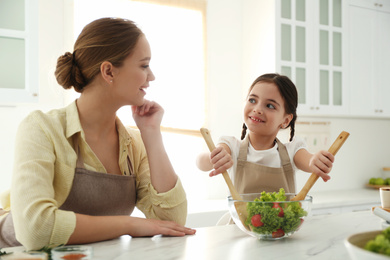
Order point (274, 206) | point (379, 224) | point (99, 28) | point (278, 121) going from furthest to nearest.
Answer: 1. point (278, 121)
2. point (99, 28)
3. point (379, 224)
4. point (274, 206)

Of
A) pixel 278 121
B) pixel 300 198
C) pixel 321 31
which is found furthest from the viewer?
pixel 321 31

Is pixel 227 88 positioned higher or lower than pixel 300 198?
higher

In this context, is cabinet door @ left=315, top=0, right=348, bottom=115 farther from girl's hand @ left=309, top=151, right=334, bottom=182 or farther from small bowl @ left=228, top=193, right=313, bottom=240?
small bowl @ left=228, top=193, right=313, bottom=240

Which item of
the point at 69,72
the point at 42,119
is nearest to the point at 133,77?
the point at 69,72

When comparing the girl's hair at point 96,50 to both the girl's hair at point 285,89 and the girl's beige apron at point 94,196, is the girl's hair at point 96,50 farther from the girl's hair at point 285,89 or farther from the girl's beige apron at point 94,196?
the girl's hair at point 285,89

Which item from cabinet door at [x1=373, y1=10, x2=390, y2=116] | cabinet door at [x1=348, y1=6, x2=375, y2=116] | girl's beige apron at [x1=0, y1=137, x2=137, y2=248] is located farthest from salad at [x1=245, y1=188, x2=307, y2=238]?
cabinet door at [x1=373, y1=10, x2=390, y2=116]

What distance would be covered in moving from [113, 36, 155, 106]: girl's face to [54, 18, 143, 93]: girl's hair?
20mm

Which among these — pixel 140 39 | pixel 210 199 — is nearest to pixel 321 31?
pixel 210 199

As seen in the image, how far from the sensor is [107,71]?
143cm

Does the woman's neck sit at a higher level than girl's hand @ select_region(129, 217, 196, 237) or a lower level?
higher

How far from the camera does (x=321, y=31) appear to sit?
3.55 metres

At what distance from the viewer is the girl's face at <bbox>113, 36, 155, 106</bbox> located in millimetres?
1444

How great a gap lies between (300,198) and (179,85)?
230 centimetres

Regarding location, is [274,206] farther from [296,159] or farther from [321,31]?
[321,31]
